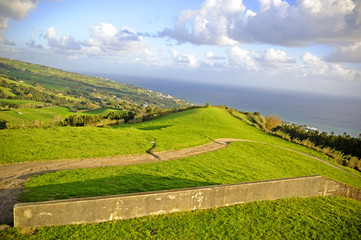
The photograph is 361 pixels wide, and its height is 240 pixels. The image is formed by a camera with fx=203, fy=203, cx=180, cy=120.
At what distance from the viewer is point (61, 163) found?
36.8 ft

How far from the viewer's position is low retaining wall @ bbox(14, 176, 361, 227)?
593 centimetres

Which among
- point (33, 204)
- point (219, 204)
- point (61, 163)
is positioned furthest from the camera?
point (61, 163)

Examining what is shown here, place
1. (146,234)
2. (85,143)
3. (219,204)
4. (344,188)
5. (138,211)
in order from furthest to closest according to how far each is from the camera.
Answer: (85,143)
(344,188)
(219,204)
(138,211)
(146,234)

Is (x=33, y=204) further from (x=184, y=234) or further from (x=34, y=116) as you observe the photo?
(x=34, y=116)

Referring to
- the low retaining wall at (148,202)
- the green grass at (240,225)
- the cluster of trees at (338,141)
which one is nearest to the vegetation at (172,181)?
the green grass at (240,225)

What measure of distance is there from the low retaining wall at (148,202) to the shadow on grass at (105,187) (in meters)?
1.16

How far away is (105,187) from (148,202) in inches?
96.6

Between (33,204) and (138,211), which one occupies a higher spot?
(33,204)

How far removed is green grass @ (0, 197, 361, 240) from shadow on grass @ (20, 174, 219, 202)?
154 cm

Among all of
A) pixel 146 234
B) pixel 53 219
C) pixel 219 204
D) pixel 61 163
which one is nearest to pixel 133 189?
pixel 146 234

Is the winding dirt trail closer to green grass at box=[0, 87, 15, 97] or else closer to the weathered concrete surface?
the weathered concrete surface

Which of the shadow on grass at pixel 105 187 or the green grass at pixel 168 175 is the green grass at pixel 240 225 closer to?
the shadow on grass at pixel 105 187

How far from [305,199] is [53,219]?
11.2 metres

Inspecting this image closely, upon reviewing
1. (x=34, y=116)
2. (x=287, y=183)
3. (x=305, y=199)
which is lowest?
(x=34, y=116)
